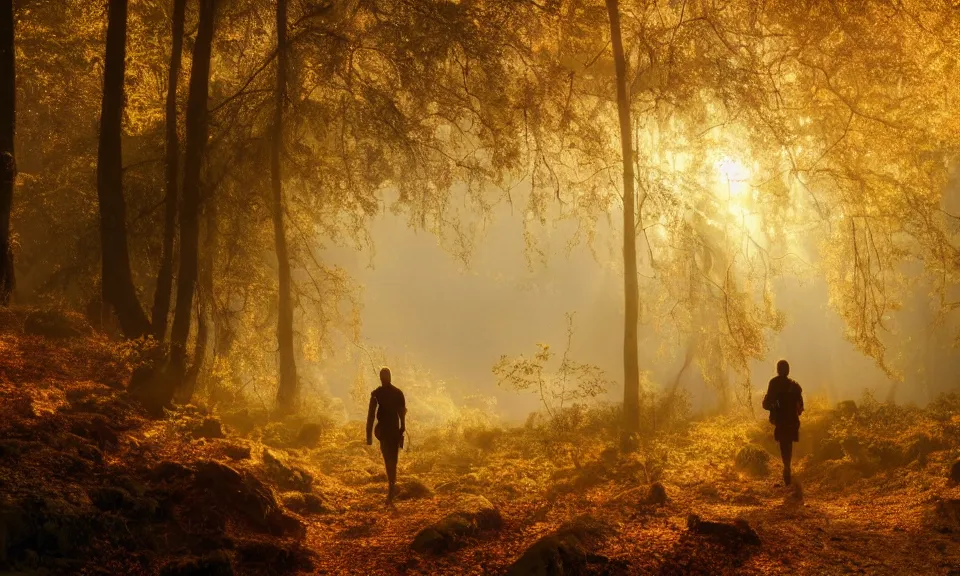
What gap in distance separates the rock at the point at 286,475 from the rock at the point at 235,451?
295mm

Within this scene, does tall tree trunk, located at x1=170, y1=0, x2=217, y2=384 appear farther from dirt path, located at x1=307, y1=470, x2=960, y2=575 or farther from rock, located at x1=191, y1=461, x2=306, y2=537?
dirt path, located at x1=307, y1=470, x2=960, y2=575

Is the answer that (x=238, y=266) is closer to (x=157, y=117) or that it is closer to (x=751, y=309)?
(x=157, y=117)

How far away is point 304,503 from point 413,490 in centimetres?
179

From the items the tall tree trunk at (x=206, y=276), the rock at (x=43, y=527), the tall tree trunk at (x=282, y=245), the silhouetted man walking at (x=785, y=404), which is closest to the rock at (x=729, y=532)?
the silhouetted man walking at (x=785, y=404)

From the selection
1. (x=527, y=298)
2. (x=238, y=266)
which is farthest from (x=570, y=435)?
(x=527, y=298)

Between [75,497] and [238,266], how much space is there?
36.3 feet

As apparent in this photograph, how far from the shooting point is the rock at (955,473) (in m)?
7.97

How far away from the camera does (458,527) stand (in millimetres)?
6633

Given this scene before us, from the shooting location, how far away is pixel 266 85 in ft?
46.8

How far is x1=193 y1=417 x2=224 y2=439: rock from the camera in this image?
8945mm

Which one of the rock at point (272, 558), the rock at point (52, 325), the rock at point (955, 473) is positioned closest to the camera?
the rock at point (272, 558)

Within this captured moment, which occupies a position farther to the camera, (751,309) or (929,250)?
(751,309)

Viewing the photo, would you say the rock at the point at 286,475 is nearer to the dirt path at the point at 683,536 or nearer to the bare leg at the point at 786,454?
the dirt path at the point at 683,536

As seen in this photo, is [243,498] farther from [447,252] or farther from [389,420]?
[447,252]
